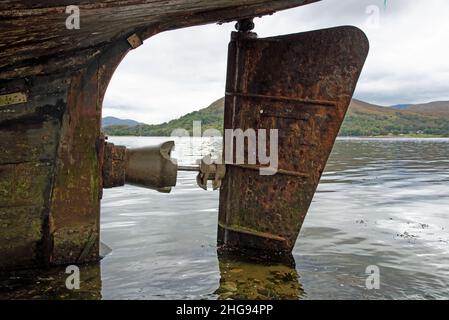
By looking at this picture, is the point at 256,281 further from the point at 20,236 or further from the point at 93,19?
the point at 93,19

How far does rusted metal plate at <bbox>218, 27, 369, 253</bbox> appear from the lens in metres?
5.27

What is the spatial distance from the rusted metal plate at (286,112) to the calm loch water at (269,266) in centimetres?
62

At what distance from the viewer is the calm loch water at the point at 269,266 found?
4.29 meters

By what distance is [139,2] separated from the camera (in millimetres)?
3270

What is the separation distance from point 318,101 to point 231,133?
1.18 metres

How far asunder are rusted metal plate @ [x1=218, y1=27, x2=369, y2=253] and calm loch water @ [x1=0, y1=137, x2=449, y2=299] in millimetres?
616

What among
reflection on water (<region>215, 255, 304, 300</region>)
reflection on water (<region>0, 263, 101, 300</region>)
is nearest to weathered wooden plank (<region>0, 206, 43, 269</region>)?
reflection on water (<region>0, 263, 101, 300</region>)

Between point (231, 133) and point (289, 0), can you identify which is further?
point (231, 133)

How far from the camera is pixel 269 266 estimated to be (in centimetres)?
512

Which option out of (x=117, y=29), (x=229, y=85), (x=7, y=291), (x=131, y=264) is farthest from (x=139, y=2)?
(x=131, y=264)

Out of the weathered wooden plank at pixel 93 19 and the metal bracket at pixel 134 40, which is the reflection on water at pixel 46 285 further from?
the metal bracket at pixel 134 40

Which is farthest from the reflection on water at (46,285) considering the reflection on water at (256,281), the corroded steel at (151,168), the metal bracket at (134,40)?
the metal bracket at (134,40)

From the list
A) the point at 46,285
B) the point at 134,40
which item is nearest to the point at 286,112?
the point at 134,40

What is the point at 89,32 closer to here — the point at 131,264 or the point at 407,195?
the point at 131,264
